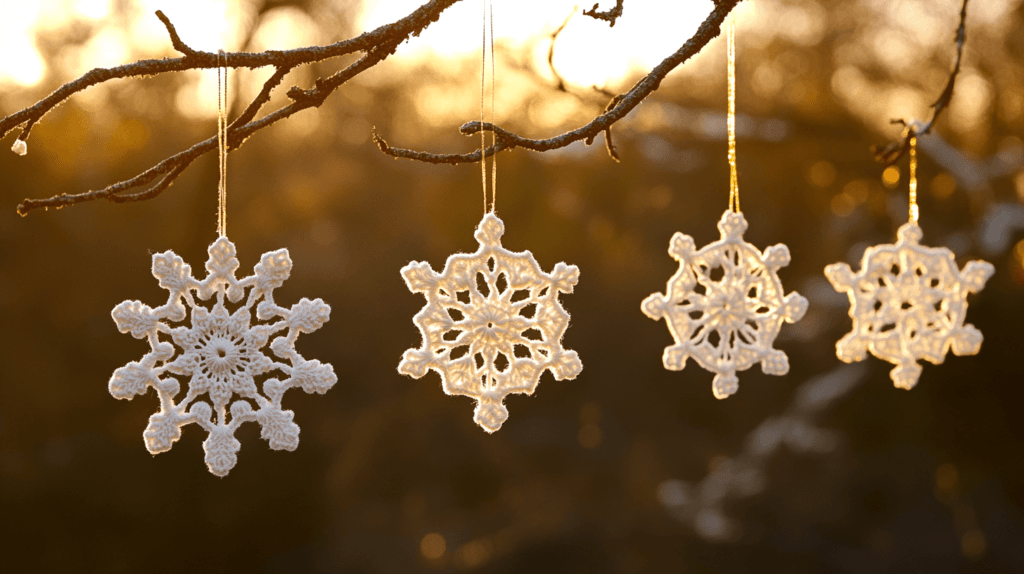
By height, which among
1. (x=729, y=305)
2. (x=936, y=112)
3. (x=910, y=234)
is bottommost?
(x=729, y=305)

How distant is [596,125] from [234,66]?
0.43 meters

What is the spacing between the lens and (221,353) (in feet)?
3.23

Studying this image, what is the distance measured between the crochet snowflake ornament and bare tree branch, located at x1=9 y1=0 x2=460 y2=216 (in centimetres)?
51

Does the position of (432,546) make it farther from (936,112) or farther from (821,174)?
(936,112)

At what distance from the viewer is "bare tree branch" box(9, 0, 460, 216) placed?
0.80 metres

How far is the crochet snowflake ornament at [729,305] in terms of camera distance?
3.62 feet

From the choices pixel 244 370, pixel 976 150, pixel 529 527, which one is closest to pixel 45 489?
pixel 529 527

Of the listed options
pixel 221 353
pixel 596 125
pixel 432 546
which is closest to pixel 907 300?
pixel 596 125

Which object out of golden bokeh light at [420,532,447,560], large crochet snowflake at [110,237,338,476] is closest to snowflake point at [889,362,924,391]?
large crochet snowflake at [110,237,338,476]

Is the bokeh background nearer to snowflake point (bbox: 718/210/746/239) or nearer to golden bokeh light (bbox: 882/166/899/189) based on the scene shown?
golden bokeh light (bbox: 882/166/899/189)

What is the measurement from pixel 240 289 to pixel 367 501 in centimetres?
308

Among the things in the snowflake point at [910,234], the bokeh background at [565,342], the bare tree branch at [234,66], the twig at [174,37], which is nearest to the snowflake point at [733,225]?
the snowflake point at [910,234]

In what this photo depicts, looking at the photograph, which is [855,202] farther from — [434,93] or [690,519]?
[434,93]

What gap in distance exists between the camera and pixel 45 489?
11.0 feet
